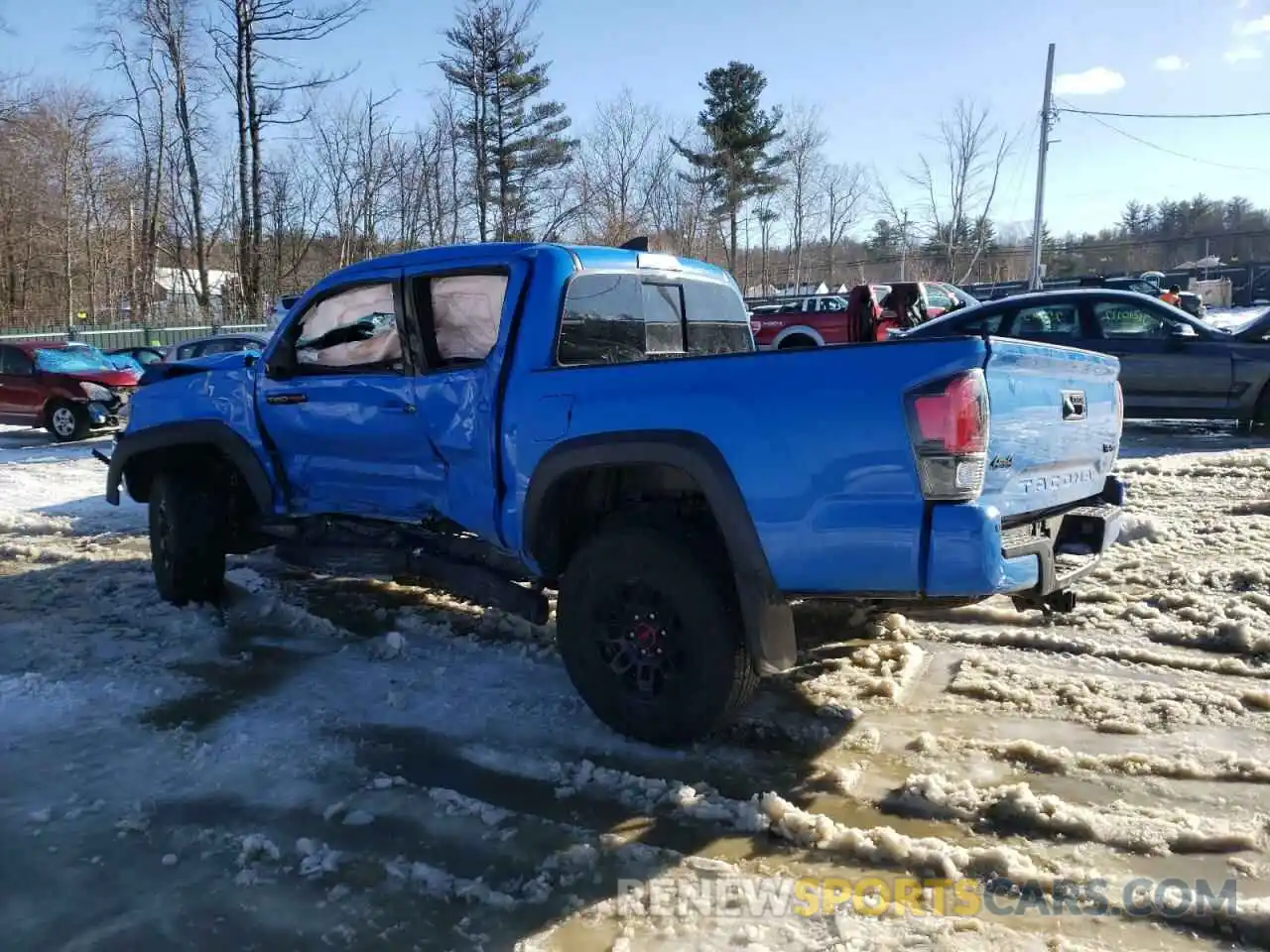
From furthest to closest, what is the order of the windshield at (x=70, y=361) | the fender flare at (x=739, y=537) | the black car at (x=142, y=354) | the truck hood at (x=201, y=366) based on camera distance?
the black car at (x=142, y=354) < the windshield at (x=70, y=361) < the truck hood at (x=201, y=366) < the fender flare at (x=739, y=537)

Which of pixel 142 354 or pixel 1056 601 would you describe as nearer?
pixel 1056 601

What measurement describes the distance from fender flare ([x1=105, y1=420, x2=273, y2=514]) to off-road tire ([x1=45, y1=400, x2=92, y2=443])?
992 cm

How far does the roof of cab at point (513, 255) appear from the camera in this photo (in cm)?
425

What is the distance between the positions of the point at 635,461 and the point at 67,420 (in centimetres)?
1397

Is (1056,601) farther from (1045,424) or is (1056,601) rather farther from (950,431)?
(950,431)

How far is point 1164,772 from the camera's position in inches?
130

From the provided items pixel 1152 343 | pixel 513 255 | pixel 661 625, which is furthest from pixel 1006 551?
pixel 1152 343

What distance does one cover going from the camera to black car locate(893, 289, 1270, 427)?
988cm

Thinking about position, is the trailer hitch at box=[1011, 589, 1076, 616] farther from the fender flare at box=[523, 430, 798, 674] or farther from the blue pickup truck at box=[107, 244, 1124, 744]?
the fender flare at box=[523, 430, 798, 674]

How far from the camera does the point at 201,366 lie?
565 centimetres

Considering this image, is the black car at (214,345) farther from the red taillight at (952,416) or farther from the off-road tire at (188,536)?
the red taillight at (952,416)

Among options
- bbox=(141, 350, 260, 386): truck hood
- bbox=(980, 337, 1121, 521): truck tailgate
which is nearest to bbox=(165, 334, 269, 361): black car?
bbox=(141, 350, 260, 386): truck hood

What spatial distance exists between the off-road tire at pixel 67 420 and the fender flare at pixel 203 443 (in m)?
9.92

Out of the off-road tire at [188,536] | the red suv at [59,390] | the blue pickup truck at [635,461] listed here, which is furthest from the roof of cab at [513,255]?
the red suv at [59,390]
